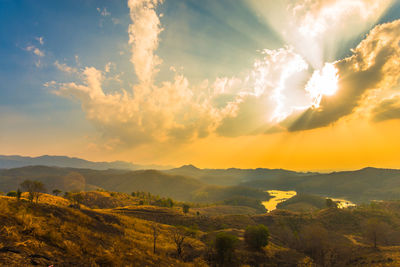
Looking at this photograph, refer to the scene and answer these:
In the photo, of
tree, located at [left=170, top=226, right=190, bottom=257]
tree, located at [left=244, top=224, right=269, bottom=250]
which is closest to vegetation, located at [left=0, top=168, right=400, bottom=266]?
tree, located at [left=170, top=226, right=190, bottom=257]

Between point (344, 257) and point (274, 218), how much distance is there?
91513mm

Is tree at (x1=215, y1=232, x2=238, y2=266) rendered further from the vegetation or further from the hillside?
the hillside

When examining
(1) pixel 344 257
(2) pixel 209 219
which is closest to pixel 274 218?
(2) pixel 209 219

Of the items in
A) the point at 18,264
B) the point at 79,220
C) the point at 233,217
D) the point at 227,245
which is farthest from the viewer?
the point at 233,217

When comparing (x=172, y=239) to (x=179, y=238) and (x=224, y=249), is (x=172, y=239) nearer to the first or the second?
(x=179, y=238)

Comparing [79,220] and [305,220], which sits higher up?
[79,220]

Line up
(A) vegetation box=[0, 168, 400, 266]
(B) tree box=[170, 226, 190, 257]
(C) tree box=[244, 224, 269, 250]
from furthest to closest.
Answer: (C) tree box=[244, 224, 269, 250], (B) tree box=[170, 226, 190, 257], (A) vegetation box=[0, 168, 400, 266]

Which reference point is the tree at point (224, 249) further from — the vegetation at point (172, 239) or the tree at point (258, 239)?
the tree at point (258, 239)

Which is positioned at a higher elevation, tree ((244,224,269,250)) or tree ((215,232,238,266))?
tree ((215,232,238,266))

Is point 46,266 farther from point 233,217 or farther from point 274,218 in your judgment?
point 274,218

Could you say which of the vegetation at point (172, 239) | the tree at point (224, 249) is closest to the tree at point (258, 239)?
the vegetation at point (172, 239)

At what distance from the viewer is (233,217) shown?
134125 millimetres

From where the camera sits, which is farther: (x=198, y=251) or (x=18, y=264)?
(x=198, y=251)

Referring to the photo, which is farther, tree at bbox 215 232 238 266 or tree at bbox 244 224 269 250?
tree at bbox 244 224 269 250
